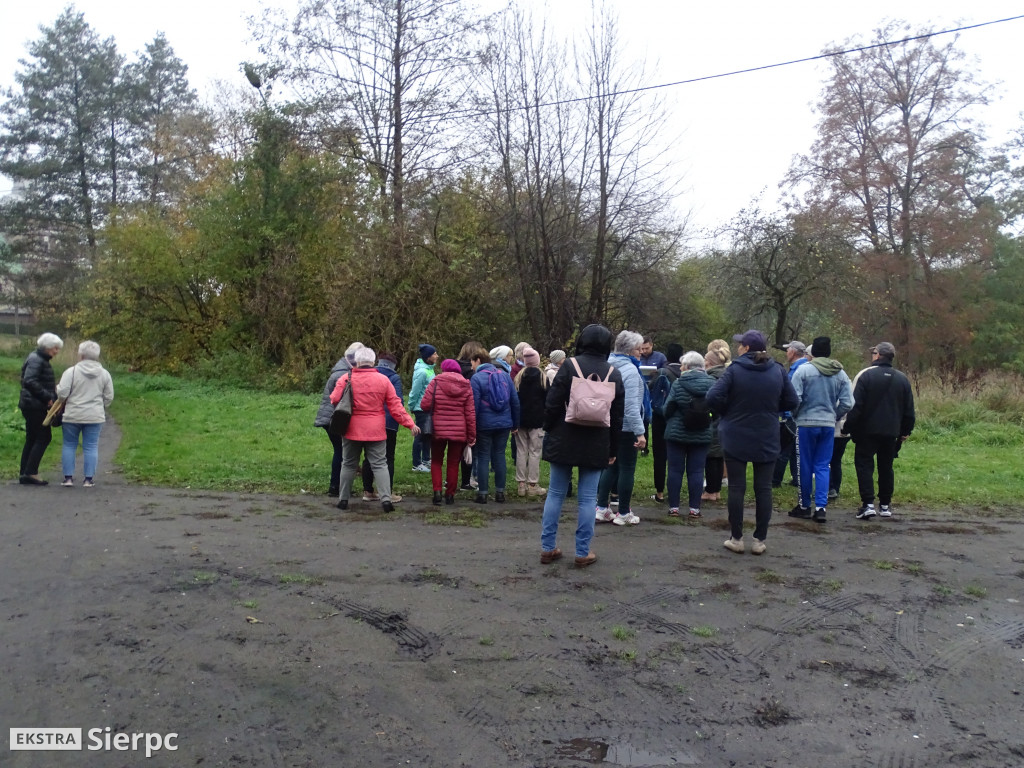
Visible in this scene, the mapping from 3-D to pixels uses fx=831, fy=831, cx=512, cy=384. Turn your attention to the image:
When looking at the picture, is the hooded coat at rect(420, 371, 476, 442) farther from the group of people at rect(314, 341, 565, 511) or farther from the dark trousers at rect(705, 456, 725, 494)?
the dark trousers at rect(705, 456, 725, 494)

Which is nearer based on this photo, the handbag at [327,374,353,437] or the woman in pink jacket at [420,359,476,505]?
the handbag at [327,374,353,437]

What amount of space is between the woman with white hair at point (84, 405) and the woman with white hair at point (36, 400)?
8.8 inches

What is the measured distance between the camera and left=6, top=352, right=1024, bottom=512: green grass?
33.9ft

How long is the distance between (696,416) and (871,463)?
2.12m

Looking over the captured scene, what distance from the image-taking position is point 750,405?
716 centimetres

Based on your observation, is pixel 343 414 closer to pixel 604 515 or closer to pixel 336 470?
pixel 336 470

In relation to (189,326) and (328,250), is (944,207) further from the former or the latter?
(189,326)

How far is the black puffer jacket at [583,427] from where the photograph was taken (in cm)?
645

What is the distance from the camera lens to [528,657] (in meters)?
4.65

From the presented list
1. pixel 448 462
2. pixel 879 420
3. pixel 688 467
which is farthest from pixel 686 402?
pixel 448 462

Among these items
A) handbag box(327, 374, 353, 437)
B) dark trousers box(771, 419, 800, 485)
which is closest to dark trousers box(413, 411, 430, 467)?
handbag box(327, 374, 353, 437)

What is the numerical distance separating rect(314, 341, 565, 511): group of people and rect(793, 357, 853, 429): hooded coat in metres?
2.83

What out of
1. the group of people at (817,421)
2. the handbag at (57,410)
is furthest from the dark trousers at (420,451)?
the handbag at (57,410)

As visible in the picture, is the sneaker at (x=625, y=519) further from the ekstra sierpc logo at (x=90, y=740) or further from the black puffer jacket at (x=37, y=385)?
the black puffer jacket at (x=37, y=385)
